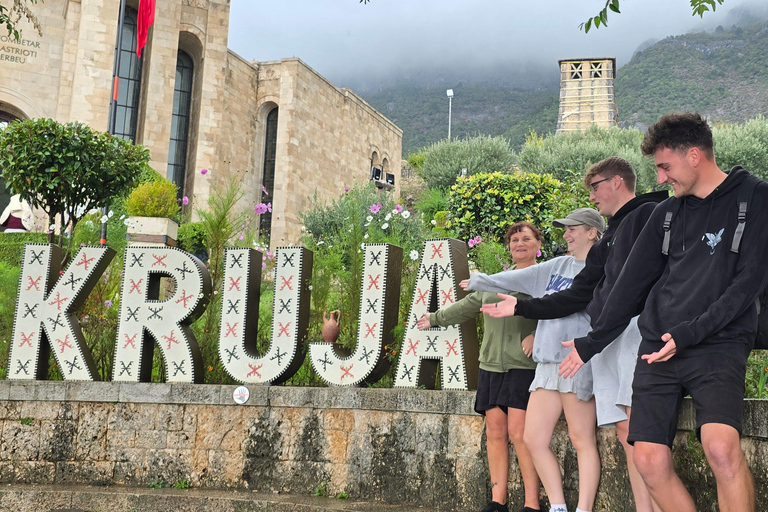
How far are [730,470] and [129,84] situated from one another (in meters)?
23.8

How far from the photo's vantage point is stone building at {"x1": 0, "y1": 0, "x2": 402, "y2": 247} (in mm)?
20906

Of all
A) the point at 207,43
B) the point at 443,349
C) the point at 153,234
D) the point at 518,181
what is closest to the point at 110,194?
the point at 153,234

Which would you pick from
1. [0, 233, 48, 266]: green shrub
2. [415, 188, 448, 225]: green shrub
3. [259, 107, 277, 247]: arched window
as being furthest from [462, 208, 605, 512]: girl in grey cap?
[259, 107, 277, 247]: arched window

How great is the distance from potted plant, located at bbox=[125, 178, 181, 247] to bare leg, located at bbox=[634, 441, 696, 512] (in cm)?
796

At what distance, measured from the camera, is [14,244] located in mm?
12586

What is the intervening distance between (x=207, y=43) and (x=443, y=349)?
885 inches

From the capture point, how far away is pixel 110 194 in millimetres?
8781

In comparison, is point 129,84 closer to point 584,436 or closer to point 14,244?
point 14,244

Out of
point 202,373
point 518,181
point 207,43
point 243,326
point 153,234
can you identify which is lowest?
point 202,373

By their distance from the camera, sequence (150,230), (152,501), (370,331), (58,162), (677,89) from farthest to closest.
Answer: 1. (677,89)
2. (150,230)
3. (58,162)
4. (370,331)
5. (152,501)

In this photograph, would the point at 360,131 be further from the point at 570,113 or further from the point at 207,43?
the point at 570,113

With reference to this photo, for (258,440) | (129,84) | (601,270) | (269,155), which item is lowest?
(258,440)

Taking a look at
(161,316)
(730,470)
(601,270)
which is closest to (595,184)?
(601,270)

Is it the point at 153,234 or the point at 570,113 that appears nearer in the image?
the point at 153,234
